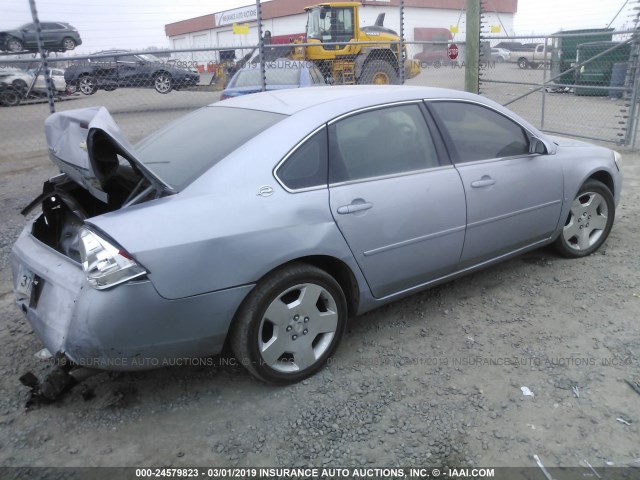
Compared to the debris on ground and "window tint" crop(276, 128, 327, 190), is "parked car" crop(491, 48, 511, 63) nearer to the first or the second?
"window tint" crop(276, 128, 327, 190)

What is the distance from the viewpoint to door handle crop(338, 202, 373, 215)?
9.52 ft

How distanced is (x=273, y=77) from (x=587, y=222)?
6.28m

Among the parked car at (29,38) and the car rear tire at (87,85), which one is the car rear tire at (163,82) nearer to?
the car rear tire at (87,85)

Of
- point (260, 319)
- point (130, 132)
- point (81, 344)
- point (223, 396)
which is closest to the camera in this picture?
point (81, 344)

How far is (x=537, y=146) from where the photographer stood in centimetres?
388

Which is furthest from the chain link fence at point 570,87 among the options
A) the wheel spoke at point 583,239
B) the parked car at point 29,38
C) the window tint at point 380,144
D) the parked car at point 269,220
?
the parked car at point 29,38

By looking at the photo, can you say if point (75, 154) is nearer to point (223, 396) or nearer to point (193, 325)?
point (193, 325)

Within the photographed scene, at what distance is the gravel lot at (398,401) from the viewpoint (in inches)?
95.9

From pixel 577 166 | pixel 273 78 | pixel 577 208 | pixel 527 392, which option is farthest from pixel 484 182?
pixel 273 78

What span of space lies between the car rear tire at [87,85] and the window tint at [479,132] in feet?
23.7

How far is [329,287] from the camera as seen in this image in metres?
2.91

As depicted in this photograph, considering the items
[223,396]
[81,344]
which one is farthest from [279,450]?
[81,344]

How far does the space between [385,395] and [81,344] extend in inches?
60.0

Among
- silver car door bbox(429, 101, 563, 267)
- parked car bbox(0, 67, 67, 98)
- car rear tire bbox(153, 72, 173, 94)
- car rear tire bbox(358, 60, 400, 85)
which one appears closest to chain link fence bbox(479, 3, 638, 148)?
car rear tire bbox(358, 60, 400, 85)
